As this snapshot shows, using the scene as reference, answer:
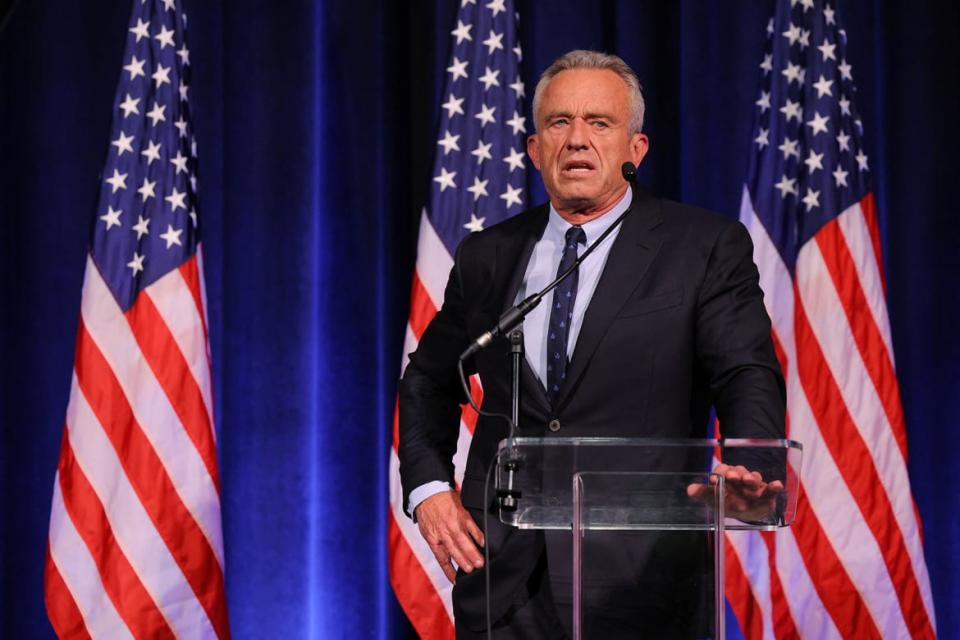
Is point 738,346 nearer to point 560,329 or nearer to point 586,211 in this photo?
point 560,329

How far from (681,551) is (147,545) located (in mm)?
2386

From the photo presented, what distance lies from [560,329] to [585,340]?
8 cm

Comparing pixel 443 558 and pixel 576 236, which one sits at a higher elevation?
pixel 576 236

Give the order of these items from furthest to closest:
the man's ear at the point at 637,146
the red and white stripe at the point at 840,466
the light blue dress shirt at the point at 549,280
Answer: the red and white stripe at the point at 840,466 < the man's ear at the point at 637,146 < the light blue dress shirt at the point at 549,280

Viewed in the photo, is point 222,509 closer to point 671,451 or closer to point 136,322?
point 136,322

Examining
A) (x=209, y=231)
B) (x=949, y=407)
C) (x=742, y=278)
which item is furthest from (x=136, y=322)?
(x=949, y=407)

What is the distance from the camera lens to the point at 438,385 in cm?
243

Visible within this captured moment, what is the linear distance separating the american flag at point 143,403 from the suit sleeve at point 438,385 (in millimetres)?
1503

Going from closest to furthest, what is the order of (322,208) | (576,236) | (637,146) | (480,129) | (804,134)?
(576,236) → (637,146) → (804,134) → (480,129) → (322,208)

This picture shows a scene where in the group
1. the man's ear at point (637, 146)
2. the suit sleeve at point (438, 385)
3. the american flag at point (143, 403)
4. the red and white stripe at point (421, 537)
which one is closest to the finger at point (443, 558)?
the suit sleeve at point (438, 385)

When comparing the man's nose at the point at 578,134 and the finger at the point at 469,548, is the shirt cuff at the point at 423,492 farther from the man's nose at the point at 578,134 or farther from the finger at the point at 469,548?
the man's nose at the point at 578,134

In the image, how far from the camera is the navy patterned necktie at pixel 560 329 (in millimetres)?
2113

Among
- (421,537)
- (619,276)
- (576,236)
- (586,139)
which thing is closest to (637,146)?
(586,139)

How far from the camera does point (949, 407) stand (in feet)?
13.4
